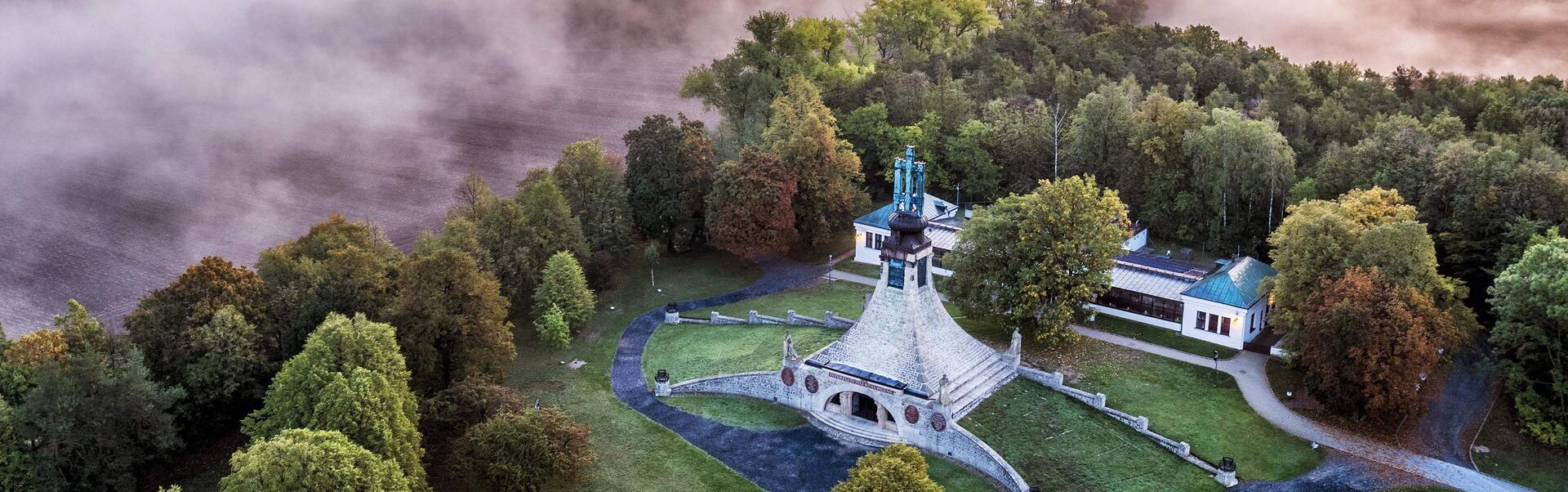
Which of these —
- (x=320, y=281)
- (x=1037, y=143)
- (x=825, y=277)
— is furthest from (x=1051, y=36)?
(x=320, y=281)

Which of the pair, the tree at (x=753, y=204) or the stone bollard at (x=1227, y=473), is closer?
the stone bollard at (x=1227, y=473)

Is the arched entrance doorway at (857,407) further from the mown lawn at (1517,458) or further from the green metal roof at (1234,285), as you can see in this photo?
the mown lawn at (1517,458)

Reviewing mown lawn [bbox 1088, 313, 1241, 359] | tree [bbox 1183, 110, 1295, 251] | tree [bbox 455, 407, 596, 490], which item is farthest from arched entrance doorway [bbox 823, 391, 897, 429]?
tree [bbox 1183, 110, 1295, 251]

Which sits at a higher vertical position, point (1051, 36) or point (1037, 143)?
point (1051, 36)

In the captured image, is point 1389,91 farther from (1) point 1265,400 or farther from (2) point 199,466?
(2) point 199,466

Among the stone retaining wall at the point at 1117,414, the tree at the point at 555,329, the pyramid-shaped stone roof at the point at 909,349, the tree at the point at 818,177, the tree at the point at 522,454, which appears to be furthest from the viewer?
the tree at the point at 818,177

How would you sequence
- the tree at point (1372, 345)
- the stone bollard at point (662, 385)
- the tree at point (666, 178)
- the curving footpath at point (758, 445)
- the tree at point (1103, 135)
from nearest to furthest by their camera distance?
the curving footpath at point (758, 445)
the tree at point (1372, 345)
the stone bollard at point (662, 385)
the tree at point (666, 178)
the tree at point (1103, 135)

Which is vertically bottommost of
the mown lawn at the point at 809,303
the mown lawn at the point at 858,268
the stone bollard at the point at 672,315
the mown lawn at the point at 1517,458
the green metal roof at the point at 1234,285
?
the mown lawn at the point at 1517,458

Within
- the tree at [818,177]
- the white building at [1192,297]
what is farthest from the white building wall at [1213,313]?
the tree at [818,177]
